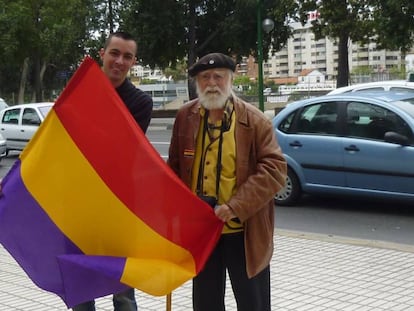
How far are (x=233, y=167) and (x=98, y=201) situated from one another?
2.27 feet

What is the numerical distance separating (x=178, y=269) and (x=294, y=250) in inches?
153

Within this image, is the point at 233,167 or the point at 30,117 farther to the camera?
the point at 30,117

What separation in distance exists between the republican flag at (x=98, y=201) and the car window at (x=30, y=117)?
15.6 metres

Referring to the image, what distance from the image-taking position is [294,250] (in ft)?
23.5

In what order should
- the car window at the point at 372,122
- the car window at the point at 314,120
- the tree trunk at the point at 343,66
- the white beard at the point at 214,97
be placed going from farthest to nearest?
1. the tree trunk at the point at 343,66
2. the car window at the point at 314,120
3. the car window at the point at 372,122
4. the white beard at the point at 214,97

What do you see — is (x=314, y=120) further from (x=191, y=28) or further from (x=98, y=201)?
(x=191, y=28)

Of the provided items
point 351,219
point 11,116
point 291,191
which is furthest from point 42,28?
point 351,219

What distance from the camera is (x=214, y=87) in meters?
3.51

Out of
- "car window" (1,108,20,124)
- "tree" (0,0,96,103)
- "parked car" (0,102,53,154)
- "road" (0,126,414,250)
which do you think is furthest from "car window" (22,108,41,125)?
"tree" (0,0,96,103)

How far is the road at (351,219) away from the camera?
809cm

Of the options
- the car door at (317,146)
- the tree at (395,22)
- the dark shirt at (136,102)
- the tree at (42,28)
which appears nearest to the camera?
the dark shirt at (136,102)

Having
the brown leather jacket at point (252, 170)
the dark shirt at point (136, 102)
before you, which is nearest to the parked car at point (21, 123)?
the dark shirt at point (136, 102)

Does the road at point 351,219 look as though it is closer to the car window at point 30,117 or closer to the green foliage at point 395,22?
the car window at point 30,117

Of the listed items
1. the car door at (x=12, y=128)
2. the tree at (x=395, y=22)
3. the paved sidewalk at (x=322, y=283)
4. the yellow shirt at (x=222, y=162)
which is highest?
the tree at (x=395, y=22)
